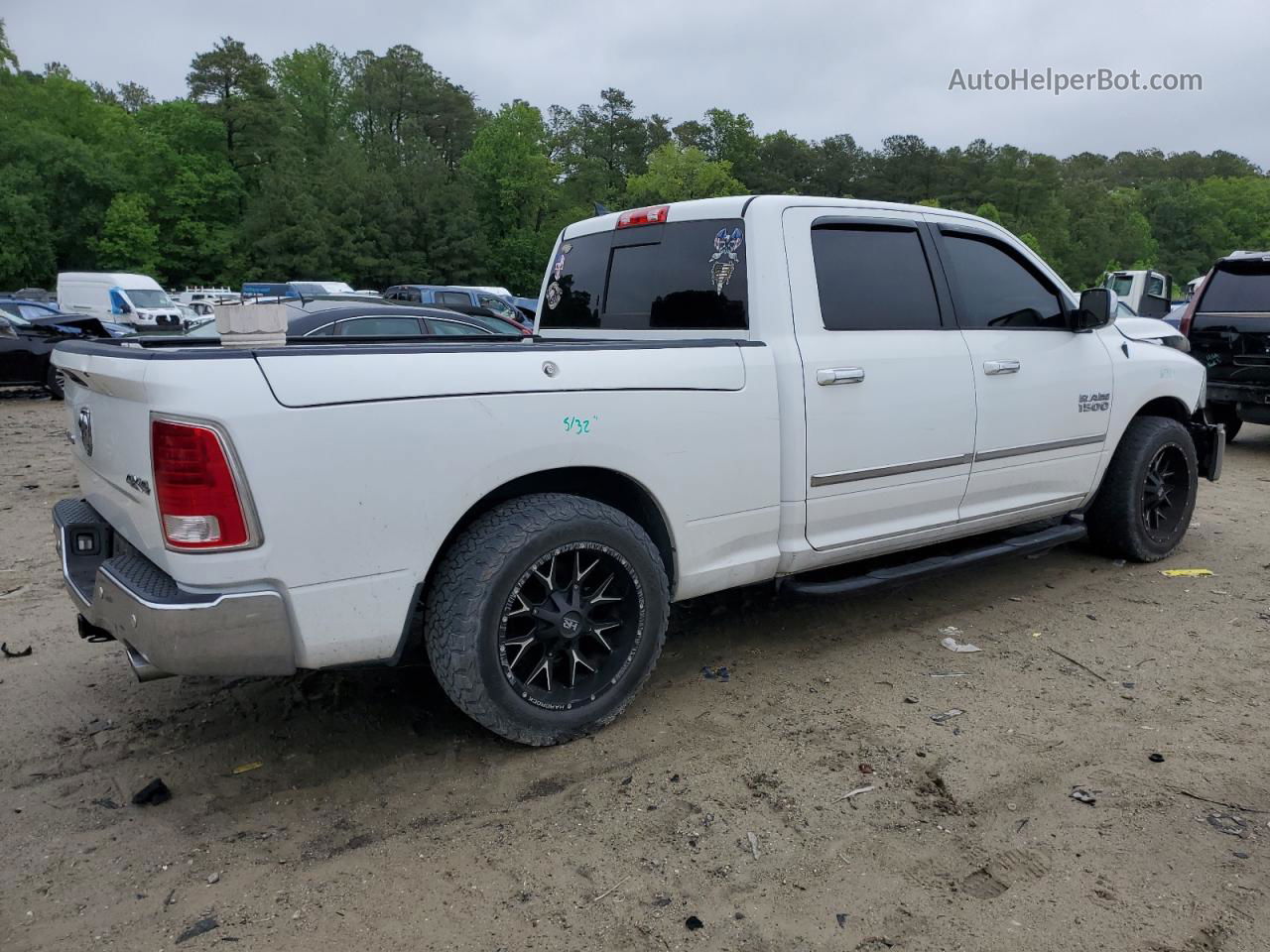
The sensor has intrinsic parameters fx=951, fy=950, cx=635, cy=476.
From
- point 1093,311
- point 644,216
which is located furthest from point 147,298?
point 1093,311

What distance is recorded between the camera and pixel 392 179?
59.9 meters

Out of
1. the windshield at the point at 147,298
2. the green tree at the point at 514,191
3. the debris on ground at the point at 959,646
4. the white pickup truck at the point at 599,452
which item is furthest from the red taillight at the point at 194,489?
the green tree at the point at 514,191

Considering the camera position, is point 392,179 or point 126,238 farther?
point 392,179

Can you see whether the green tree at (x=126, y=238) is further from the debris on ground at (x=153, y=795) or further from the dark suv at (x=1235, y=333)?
the debris on ground at (x=153, y=795)

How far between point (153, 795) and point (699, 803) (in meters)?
1.78

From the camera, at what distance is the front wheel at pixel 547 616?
10.1 feet

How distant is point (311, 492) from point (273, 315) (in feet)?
2.44

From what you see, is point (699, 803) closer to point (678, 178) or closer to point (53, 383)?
point (53, 383)

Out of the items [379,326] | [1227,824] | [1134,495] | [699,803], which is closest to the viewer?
[1227,824]

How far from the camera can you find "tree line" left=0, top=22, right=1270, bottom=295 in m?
55.4

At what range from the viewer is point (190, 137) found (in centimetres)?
6159

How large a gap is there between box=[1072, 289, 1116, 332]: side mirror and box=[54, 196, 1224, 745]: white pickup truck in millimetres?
13

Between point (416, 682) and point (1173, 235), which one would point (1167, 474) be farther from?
point (1173, 235)

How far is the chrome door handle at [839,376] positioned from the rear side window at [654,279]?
377 mm
